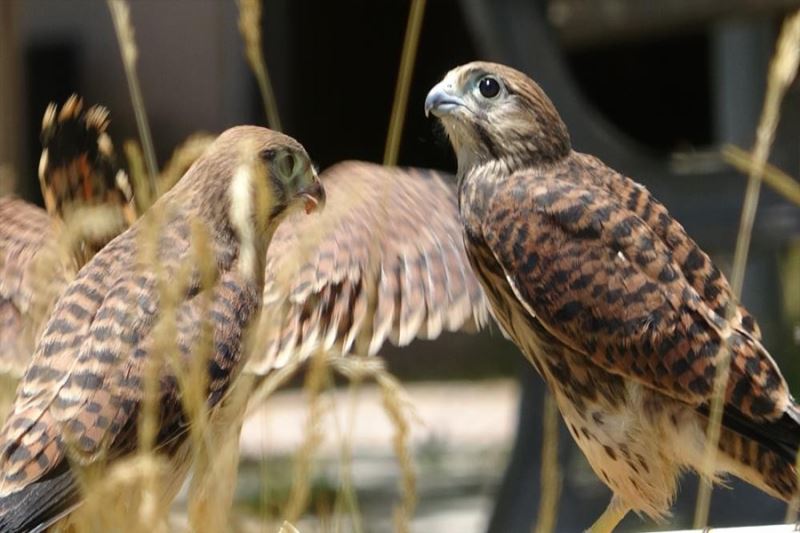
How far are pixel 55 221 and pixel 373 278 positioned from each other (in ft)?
2.34

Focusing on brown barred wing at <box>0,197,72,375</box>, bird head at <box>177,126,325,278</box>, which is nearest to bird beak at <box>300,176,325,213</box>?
bird head at <box>177,126,325,278</box>

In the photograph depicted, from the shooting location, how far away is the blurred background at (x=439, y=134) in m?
5.22

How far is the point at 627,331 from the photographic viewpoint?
3.42 meters

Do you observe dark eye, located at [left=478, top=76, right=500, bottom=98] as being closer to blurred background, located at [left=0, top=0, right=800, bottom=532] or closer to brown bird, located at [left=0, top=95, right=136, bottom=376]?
blurred background, located at [left=0, top=0, right=800, bottom=532]

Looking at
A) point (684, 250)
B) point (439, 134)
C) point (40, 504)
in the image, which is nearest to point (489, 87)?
point (439, 134)

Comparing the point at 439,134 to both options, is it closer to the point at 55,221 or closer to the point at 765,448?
the point at 55,221

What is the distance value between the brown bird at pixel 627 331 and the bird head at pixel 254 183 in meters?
0.30

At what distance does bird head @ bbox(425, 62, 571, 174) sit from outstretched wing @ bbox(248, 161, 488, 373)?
21cm

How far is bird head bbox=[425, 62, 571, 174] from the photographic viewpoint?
3.74 metres

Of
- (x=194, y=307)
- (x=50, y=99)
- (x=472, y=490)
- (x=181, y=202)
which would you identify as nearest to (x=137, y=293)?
(x=194, y=307)

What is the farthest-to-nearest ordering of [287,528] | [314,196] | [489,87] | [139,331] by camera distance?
[489,87], [314,196], [139,331], [287,528]

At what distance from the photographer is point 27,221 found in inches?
165

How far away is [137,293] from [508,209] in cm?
75

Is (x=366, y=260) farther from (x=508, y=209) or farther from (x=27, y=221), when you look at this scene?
(x=27, y=221)
